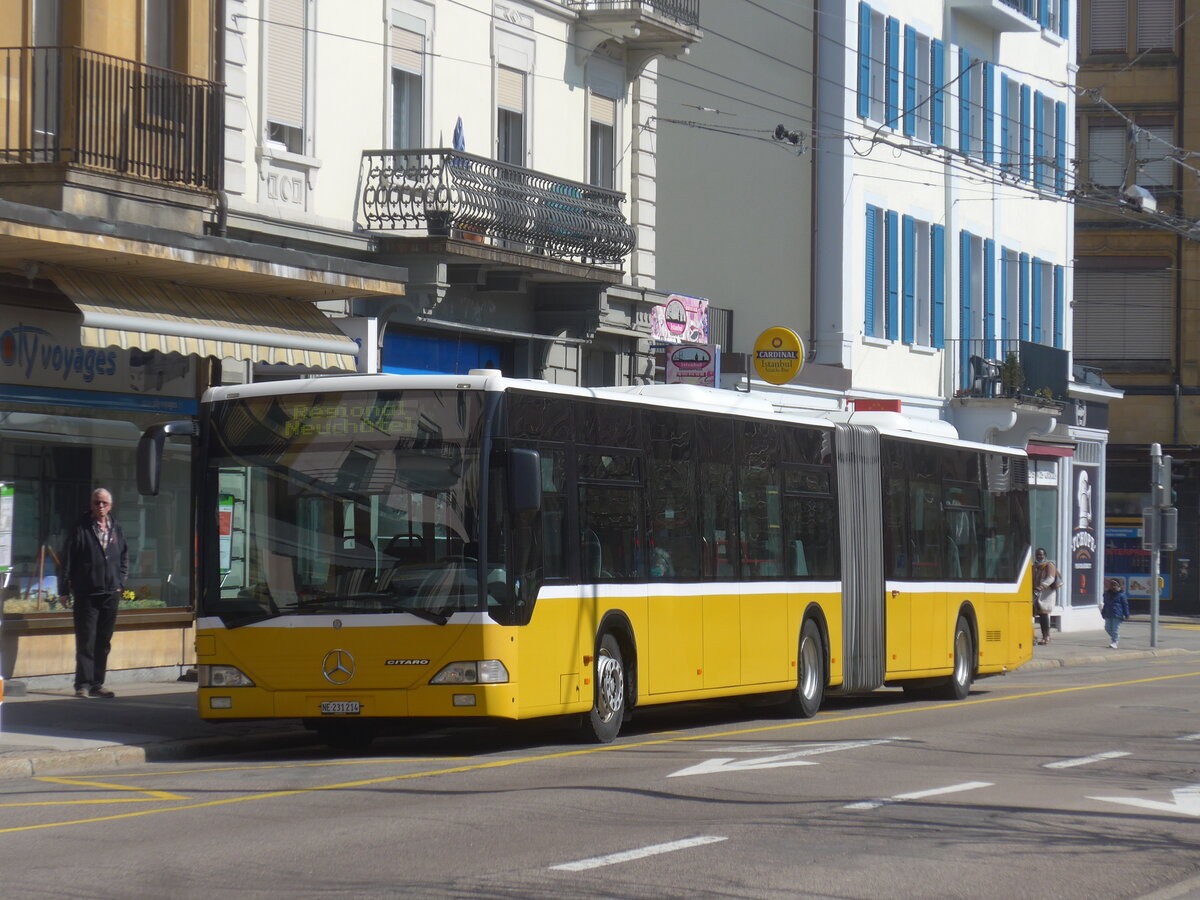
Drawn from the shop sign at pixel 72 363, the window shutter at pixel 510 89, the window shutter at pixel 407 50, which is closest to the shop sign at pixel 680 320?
the window shutter at pixel 510 89

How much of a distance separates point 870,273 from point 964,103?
20.0ft

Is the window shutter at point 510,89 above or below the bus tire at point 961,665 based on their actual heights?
above

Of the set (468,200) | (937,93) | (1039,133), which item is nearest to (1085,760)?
(468,200)

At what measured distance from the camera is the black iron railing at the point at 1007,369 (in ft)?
136

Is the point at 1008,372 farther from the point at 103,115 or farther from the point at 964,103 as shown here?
the point at 103,115

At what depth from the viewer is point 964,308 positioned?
4247 centimetres

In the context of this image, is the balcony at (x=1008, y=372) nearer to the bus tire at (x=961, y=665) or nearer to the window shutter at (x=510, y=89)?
the window shutter at (x=510, y=89)

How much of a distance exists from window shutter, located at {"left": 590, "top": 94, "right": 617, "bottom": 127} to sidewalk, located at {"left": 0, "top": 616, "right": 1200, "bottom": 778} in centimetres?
1208

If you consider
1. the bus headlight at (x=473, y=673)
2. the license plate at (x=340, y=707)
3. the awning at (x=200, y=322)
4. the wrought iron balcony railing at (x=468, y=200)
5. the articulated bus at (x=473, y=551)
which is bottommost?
the license plate at (x=340, y=707)

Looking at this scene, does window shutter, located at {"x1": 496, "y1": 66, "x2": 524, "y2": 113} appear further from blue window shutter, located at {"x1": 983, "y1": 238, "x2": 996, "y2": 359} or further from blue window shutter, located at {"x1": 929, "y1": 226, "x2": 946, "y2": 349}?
blue window shutter, located at {"x1": 983, "y1": 238, "x2": 996, "y2": 359}

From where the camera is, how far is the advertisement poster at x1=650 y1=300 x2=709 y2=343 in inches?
1177

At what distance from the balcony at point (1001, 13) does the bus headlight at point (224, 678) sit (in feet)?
100

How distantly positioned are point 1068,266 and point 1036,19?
632 centimetres

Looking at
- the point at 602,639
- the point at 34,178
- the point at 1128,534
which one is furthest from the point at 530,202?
the point at 1128,534
